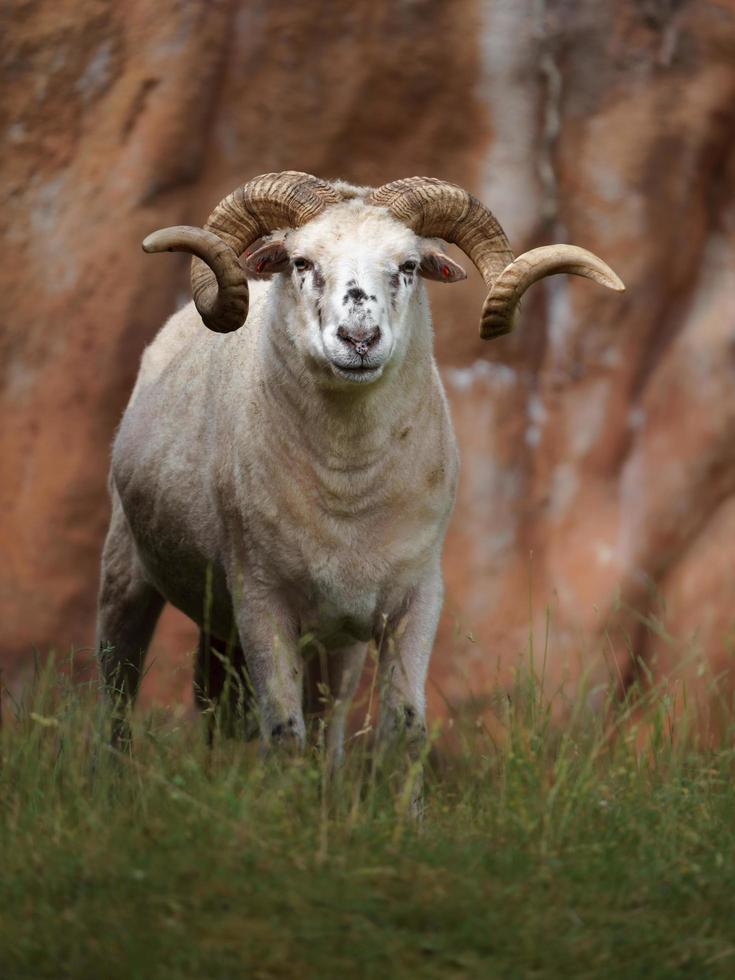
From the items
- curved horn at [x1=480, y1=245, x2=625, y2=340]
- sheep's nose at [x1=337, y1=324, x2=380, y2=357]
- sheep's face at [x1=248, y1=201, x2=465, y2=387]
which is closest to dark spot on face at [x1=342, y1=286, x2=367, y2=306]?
sheep's face at [x1=248, y1=201, x2=465, y2=387]

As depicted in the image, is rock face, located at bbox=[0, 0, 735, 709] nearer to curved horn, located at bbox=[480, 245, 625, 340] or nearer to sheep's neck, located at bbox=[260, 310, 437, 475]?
sheep's neck, located at bbox=[260, 310, 437, 475]

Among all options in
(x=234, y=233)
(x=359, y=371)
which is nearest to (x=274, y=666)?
(x=359, y=371)

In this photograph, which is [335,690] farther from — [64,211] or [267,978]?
[64,211]

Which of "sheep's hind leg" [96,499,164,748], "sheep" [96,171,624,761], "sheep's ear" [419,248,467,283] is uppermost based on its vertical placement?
"sheep's ear" [419,248,467,283]

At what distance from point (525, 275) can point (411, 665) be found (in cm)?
131

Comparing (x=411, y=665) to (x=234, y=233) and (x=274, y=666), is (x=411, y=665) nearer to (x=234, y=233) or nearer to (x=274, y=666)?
(x=274, y=666)

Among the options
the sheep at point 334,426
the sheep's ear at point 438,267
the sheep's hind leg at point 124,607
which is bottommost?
the sheep's hind leg at point 124,607

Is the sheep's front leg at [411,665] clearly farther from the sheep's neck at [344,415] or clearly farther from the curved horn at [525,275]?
the curved horn at [525,275]

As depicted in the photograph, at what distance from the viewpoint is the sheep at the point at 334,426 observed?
18.0 ft

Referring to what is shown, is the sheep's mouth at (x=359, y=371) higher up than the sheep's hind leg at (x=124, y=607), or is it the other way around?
the sheep's mouth at (x=359, y=371)

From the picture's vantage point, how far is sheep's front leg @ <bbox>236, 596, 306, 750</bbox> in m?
5.46

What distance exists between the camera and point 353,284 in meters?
5.30

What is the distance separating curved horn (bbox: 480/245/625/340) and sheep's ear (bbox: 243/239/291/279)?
0.70 meters

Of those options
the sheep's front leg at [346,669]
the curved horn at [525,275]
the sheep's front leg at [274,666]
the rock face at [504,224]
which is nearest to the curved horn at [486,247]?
the curved horn at [525,275]
